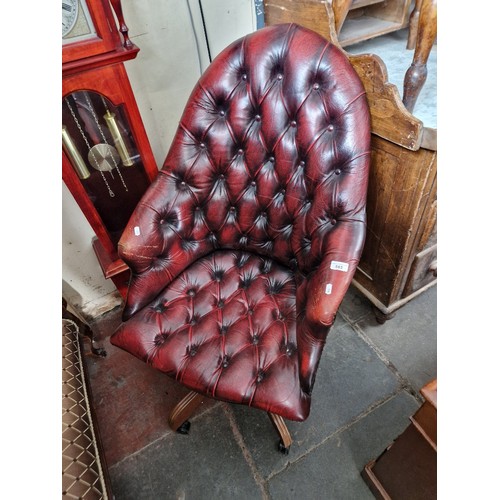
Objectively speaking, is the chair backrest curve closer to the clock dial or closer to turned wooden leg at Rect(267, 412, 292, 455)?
the clock dial

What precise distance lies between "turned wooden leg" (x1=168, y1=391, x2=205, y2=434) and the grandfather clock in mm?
555

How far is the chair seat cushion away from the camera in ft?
3.11

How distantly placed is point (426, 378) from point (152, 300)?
3.91 ft

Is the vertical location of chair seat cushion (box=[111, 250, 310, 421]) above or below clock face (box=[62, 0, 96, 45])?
below

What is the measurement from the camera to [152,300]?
1159mm

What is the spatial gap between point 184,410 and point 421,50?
1.41 metres

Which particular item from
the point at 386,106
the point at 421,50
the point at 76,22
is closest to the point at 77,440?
the point at 76,22

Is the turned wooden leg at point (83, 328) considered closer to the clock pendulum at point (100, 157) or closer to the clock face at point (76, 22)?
the clock pendulum at point (100, 157)

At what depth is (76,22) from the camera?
89cm

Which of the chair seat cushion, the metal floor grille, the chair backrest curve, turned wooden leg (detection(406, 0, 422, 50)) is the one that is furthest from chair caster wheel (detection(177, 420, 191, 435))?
turned wooden leg (detection(406, 0, 422, 50))
